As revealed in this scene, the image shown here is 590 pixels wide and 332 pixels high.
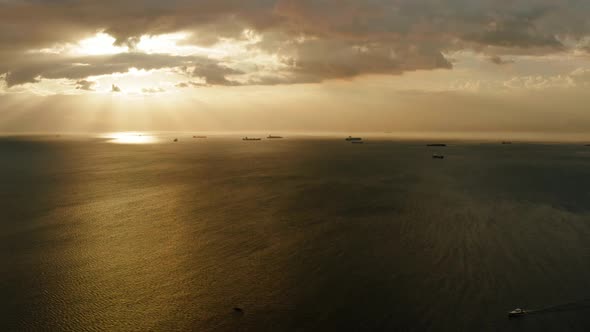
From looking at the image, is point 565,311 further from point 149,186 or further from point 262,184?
point 149,186

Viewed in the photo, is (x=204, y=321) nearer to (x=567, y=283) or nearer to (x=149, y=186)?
(x=567, y=283)

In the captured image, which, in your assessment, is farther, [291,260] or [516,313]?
[291,260]

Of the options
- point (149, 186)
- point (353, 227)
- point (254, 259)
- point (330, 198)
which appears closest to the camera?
point (254, 259)

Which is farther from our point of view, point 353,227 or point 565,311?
point 353,227

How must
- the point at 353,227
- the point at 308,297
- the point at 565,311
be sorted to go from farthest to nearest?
the point at 353,227, the point at 308,297, the point at 565,311

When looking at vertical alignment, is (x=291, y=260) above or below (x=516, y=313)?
above

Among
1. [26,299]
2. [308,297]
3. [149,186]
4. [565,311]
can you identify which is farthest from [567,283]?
[149,186]
